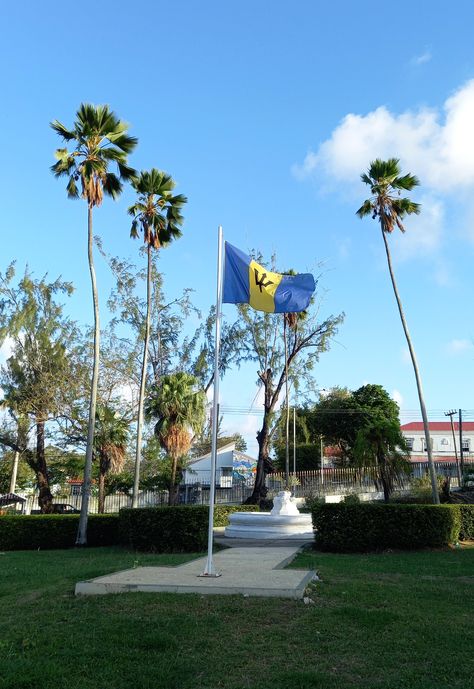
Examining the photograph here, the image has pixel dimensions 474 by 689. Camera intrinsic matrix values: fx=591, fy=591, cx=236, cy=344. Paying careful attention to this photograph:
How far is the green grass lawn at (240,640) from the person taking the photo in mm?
5203

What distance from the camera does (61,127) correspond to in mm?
21094

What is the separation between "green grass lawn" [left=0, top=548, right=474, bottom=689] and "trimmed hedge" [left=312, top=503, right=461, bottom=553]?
7.15 meters

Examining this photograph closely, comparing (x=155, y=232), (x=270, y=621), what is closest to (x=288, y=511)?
(x=155, y=232)

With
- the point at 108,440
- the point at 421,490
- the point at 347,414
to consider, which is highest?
the point at 347,414

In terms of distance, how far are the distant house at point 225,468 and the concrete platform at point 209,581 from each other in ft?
151

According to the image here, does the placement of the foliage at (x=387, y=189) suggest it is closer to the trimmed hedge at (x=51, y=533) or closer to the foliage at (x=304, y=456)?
the trimmed hedge at (x=51, y=533)

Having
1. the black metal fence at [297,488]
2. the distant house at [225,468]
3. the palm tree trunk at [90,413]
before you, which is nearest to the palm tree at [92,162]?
the palm tree trunk at [90,413]

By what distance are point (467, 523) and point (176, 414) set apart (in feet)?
43.8

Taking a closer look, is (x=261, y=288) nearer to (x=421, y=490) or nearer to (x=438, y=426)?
(x=421, y=490)

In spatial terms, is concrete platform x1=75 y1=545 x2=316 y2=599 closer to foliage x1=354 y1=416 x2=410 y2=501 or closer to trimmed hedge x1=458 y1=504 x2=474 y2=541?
trimmed hedge x1=458 y1=504 x2=474 y2=541

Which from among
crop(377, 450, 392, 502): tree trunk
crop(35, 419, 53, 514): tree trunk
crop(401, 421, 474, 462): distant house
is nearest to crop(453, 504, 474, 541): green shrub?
crop(377, 450, 392, 502): tree trunk

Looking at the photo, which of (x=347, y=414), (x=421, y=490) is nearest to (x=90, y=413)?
(x=421, y=490)

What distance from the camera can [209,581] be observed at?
866 centimetres

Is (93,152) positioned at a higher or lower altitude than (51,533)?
higher
